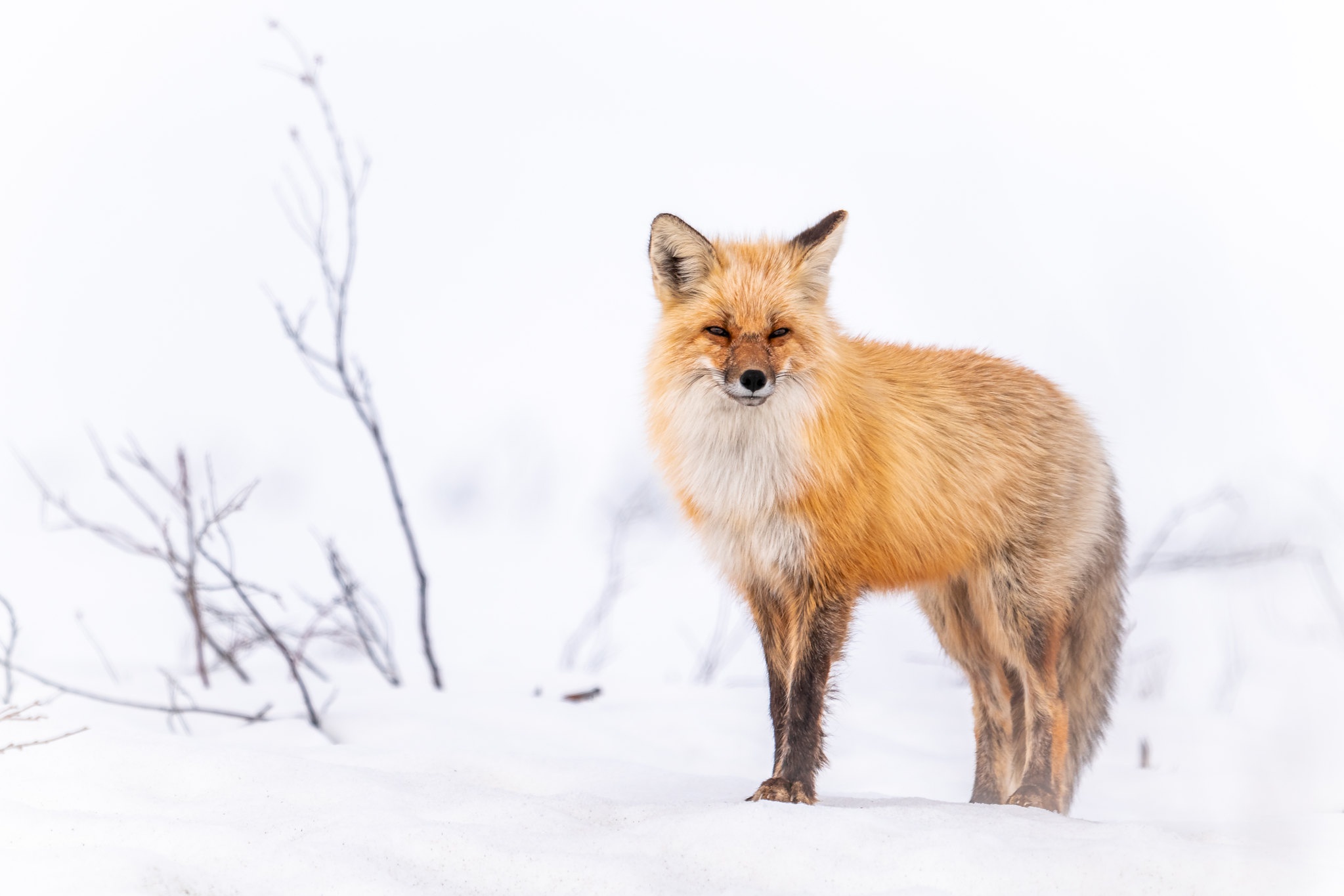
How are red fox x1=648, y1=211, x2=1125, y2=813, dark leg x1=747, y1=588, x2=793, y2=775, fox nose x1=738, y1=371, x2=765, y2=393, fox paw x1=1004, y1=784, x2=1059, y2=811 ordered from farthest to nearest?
fox paw x1=1004, y1=784, x2=1059, y2=811
dark leg x1=747, y1=588, x2=793, y2=775
red fox x1=648, y1=211, x2=1125, y2=813
fox nose x1=738, y1=371, x2=765, y2=393

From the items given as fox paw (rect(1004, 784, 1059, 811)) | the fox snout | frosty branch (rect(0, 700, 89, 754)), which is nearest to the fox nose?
the fox snout

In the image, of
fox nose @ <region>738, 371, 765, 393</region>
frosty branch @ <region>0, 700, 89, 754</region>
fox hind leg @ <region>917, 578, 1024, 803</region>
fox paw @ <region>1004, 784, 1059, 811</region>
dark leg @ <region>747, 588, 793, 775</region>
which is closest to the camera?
frosty branch @ <region>0, 700, 89, 754</region>

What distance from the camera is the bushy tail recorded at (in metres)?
3.11

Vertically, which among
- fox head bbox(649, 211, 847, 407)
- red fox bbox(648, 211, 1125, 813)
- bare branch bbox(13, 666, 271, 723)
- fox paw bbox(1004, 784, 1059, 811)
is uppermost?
fox head bbox(649, 211, 847, 407)

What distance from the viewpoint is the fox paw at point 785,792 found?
237cm

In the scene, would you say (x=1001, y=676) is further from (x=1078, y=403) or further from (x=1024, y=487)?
(x=1078, y=403)

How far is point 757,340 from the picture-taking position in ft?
7.93

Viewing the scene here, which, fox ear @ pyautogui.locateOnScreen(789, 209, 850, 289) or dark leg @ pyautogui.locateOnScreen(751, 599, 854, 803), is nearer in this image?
dark leg @ pyautogui.locateOnScreen(751, 599, 854, 803)

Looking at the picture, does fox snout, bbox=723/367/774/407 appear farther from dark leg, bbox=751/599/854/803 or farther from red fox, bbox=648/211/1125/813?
dark leg, bbox=751/599/854/803

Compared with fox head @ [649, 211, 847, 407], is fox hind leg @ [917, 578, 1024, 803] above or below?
below

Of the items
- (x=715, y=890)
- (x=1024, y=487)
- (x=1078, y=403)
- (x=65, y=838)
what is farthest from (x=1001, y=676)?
(x=65, y=838)

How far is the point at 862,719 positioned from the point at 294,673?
2038 millimetres

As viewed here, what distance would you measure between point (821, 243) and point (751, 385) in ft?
1.58

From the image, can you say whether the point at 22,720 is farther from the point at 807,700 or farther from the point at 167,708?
the point at 807,700
